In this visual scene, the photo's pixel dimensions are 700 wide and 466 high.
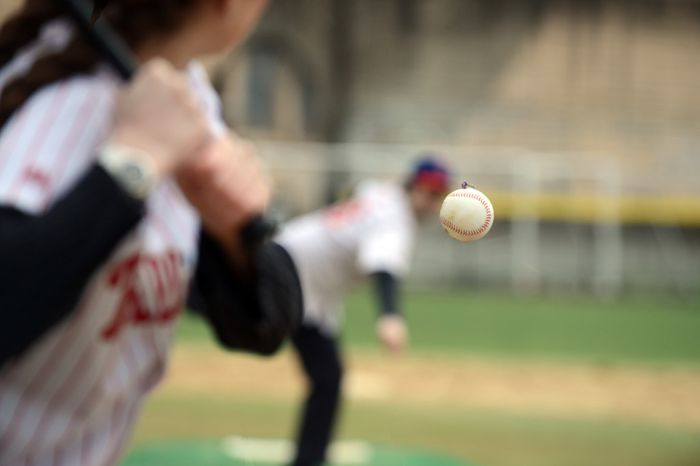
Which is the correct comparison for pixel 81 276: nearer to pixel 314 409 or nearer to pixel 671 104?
pixel 314 409

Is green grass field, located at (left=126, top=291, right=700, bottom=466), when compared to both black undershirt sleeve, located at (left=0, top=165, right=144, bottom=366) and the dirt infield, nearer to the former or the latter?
the dirt infield

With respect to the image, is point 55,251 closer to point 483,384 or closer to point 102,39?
point 102,39

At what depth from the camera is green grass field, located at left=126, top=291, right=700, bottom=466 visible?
5.30 m

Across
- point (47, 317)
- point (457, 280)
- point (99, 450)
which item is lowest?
point (99, 450)

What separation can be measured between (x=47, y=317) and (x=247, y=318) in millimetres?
376

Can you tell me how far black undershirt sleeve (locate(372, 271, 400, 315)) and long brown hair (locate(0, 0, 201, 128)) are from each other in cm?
331

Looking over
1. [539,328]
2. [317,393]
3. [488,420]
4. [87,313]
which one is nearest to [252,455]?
[317,393]

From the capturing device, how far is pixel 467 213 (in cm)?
84

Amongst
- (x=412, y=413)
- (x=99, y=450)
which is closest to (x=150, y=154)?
(x=99, y=450)

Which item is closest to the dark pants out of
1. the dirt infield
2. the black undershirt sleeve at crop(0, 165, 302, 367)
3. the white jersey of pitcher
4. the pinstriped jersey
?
the white jersey of pitcher

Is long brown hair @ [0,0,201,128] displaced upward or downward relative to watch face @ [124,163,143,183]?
upward

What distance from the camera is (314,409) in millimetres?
4496

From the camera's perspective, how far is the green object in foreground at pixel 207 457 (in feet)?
14.4

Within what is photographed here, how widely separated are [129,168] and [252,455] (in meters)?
3.96
